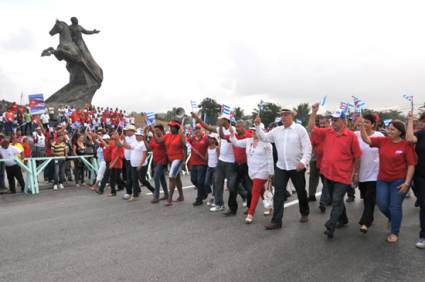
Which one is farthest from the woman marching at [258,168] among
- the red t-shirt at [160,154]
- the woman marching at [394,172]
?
the red t-shirt at [160,154]

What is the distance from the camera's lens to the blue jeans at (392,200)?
522 cm

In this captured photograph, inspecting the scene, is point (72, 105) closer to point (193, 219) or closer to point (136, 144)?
point (136, 144)

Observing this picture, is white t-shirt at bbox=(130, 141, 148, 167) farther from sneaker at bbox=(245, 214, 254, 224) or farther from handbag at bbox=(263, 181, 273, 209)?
sneaker at bbox=(245, 214, 254, 224)

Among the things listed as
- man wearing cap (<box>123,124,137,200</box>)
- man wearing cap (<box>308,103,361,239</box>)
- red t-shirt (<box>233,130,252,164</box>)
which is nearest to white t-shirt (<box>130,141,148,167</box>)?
man wearing cap (<box>123,124,137,200</box>)

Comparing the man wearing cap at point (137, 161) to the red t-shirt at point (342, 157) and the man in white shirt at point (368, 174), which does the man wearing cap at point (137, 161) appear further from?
the man in white shirt at point (368, 174)

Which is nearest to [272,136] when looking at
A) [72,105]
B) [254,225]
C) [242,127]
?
[242,127]

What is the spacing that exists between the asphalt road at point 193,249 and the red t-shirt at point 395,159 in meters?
0.92

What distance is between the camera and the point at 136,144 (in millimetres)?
9164

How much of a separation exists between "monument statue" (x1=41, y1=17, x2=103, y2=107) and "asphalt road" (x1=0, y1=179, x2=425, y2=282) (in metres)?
23.4

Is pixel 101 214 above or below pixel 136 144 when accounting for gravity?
below

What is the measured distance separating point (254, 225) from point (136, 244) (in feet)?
6.40

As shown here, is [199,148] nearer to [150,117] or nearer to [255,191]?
[255,191]

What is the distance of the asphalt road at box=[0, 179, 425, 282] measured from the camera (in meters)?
4.20

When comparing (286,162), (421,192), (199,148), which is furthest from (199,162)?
(421,192)
